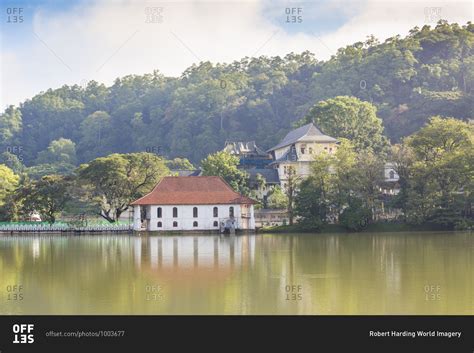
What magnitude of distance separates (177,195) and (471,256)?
92.2ft

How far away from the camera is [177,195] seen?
53094mm

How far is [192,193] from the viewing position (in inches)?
2096

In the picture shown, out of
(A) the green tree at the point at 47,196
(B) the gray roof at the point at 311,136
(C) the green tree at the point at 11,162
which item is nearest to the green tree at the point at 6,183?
(A) the green tree at the point at 47,196

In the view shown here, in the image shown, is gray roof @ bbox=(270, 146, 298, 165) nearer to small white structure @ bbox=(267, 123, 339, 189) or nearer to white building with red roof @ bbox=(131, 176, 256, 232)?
small white structure @ bbox=(267, 123, 339, 189)

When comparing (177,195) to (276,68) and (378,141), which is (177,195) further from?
(276,68)

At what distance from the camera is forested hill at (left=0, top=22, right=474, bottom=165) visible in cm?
9350

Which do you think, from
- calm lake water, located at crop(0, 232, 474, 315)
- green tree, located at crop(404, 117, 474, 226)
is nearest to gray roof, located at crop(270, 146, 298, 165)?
green tree, located at crop(404, 117, 474, 226)

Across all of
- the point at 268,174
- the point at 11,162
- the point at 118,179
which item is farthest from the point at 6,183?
the point at 11,162

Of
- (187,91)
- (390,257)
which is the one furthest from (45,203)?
(187,91)

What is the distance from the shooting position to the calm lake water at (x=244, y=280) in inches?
665

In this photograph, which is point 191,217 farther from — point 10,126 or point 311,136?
point 10,126

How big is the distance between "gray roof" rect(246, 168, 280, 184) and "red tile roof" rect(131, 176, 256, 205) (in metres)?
13.5

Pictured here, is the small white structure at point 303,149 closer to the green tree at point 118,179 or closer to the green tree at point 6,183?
the green tree at point 118,179
